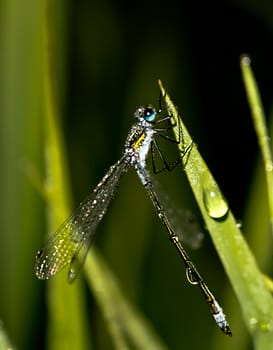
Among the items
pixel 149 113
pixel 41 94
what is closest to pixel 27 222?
pixel 41 94

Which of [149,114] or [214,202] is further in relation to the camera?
[149,114]

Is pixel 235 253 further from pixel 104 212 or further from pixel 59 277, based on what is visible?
pixel 104 212

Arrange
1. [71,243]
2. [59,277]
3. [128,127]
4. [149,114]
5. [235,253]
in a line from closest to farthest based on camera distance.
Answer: [235,253], [59,277], [71,243], [149,114], [128,127]

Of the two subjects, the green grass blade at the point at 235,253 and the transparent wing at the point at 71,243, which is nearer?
the green grass blade at the point at 235,253

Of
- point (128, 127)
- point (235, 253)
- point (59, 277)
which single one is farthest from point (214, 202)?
point (128, 127)

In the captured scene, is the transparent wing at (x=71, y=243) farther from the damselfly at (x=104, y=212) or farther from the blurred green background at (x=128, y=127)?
the blurred green background at (x=128, y=127)

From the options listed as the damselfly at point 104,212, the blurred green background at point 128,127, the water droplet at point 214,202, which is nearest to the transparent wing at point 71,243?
the damselfly at point 104,212

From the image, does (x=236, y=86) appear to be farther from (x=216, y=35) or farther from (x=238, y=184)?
(x=238, y=184)
